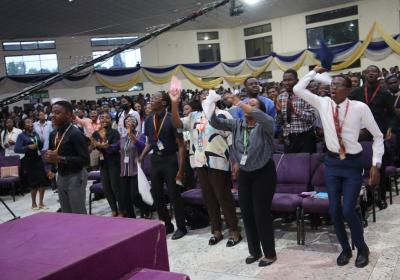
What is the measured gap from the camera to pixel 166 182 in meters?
4.81

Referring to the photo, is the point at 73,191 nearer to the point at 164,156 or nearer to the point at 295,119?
the point at 164,156

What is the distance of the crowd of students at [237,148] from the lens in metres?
3.41

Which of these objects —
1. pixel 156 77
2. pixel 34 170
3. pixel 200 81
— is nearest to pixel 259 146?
pixel 34 170

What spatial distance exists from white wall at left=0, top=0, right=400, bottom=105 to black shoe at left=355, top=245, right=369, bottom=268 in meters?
16.7

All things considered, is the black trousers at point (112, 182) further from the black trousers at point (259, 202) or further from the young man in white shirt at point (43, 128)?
the young man in white shirt at point (43, 128)

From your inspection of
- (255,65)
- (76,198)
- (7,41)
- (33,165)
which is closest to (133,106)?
(33,165)

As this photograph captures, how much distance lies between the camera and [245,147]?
3627 millimetres

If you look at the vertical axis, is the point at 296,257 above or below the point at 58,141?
below

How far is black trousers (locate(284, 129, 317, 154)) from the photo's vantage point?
5.02m

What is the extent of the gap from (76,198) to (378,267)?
273cm

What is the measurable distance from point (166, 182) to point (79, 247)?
3.16 m

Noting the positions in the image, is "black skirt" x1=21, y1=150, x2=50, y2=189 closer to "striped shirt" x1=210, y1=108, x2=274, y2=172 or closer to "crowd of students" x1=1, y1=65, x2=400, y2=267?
"crowd of students" x1=1, y1=65, x2=400, y2=267

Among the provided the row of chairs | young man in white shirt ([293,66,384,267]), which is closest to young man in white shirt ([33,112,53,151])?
the row of chairs

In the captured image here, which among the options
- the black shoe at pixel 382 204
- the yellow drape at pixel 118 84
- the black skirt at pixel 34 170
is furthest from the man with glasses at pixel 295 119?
the yellow drape at pixel 118 84
